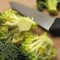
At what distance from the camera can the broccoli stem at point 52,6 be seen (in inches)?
48.1

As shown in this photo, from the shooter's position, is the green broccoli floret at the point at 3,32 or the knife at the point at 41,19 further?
the knife at the point at 41,19

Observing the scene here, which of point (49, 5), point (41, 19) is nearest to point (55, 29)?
point (41, 19)

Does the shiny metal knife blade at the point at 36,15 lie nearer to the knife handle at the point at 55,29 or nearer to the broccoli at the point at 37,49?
the knife handle at the point at 55,29

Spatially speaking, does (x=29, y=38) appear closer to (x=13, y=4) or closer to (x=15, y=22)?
(x=15, y=22)

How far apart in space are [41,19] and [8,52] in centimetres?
32

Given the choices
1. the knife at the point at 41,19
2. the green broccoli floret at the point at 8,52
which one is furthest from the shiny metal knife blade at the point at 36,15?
the green broccoli floret at the point at 8,52

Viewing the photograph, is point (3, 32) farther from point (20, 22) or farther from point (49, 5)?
point (49, 5)

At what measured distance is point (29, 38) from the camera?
1.00m

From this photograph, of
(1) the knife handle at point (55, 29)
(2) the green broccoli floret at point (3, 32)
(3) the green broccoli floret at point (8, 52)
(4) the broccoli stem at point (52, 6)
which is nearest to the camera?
(3) the green broccoli floret at point (8, 52)

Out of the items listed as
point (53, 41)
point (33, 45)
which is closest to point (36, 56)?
point (33, 45)

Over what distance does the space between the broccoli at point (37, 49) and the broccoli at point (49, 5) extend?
26 cm

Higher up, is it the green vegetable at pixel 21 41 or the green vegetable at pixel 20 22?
the green vegetable at pixel 20 22

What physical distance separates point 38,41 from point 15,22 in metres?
0.15

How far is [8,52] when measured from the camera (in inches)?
35.4
